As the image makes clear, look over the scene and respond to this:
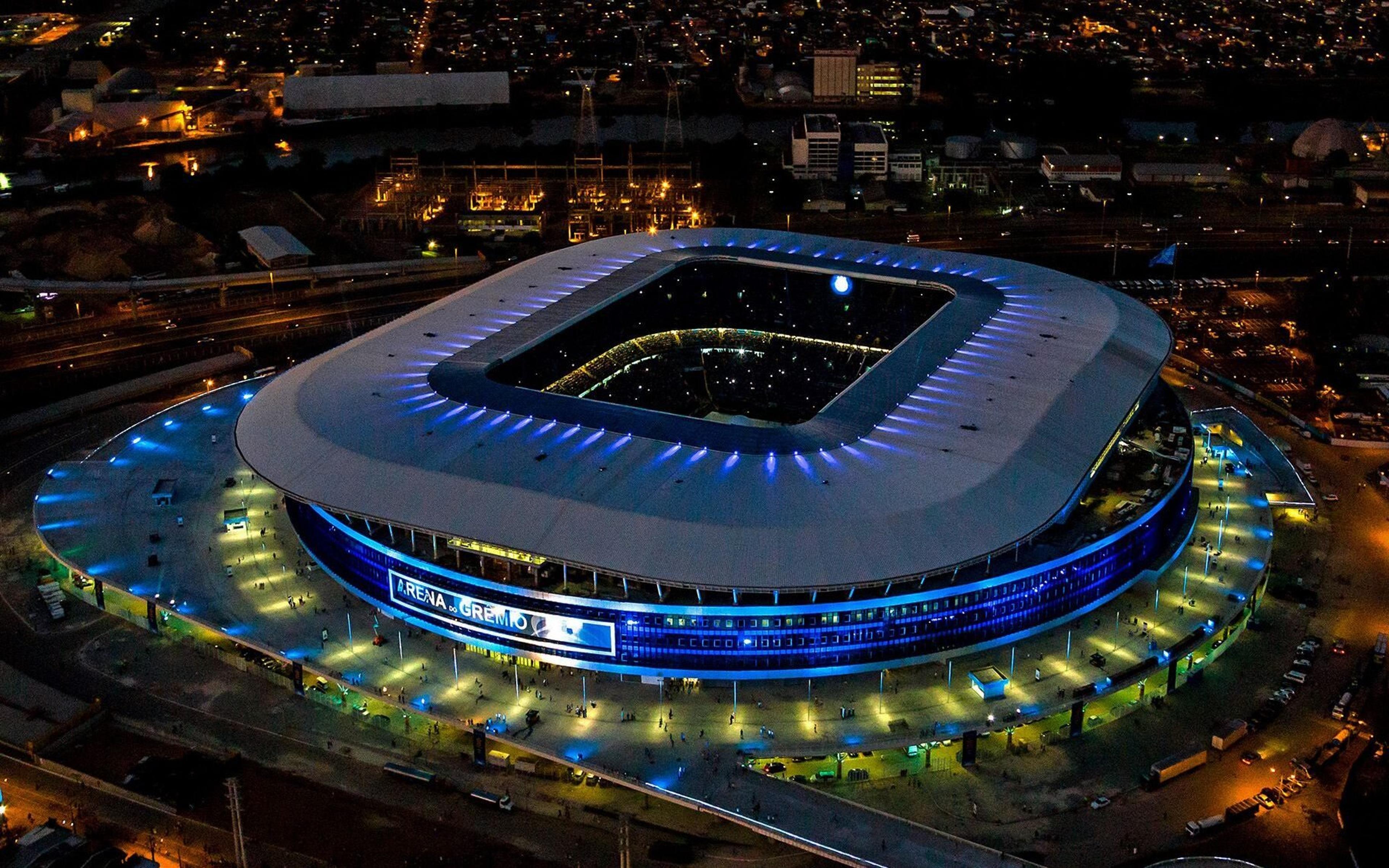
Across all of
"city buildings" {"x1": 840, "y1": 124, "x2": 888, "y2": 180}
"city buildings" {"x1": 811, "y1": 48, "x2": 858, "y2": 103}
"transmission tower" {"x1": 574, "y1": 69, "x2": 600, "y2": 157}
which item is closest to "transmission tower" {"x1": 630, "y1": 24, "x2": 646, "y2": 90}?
"transmission tower" {"x1": 574, "y1": 69, "x2": 600, "y2": 157}

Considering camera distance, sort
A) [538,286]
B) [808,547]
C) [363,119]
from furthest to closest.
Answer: [363,119] < [538,286] < [808,547]

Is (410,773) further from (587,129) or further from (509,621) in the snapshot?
(587,129)

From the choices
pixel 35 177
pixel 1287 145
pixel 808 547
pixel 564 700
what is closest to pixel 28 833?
pixel 564 700

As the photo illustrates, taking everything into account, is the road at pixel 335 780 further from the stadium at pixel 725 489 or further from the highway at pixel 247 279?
the highway at pixel 247 279

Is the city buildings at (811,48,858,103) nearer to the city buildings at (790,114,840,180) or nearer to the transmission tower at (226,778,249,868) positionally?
the city buildings at (790,114,840,180)

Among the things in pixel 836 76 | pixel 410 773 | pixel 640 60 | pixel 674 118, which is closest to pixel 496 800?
pixel 410 773

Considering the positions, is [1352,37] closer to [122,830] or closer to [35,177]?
[35,177]

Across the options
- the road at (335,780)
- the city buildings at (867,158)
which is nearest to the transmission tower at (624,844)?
the road at (335,780)
